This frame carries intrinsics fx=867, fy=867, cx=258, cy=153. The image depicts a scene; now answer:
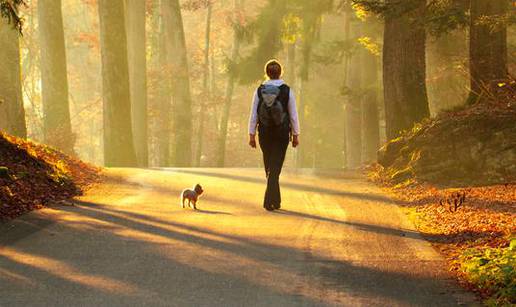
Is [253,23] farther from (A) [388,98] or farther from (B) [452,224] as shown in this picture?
(B) [452,224]

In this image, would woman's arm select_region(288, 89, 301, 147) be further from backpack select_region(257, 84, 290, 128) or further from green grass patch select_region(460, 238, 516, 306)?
green grass patch select_region(460, 238, 516, 306)

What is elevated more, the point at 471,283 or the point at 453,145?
the point at 453,145

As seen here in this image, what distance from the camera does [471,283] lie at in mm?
7348

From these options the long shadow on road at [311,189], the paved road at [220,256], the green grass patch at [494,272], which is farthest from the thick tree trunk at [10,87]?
the green grass patch at [494,272]

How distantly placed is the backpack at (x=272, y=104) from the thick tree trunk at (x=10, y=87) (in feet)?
37.4

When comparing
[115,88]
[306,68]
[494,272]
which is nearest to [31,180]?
[494,272]

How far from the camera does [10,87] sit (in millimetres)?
22281

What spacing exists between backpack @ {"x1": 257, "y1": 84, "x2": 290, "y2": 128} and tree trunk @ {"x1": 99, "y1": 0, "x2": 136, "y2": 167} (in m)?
14.3

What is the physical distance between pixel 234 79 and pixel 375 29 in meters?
7.28

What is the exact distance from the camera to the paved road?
689 cm

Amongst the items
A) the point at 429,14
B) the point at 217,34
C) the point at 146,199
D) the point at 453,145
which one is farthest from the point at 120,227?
the point at 217,34

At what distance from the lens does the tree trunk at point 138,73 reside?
112 feet

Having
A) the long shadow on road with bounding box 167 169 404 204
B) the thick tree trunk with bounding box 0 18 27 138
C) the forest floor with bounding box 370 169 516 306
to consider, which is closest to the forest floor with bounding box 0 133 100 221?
the long shadow on road with bounding box 167 169 404 204

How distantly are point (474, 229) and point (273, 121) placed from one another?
3.22m
